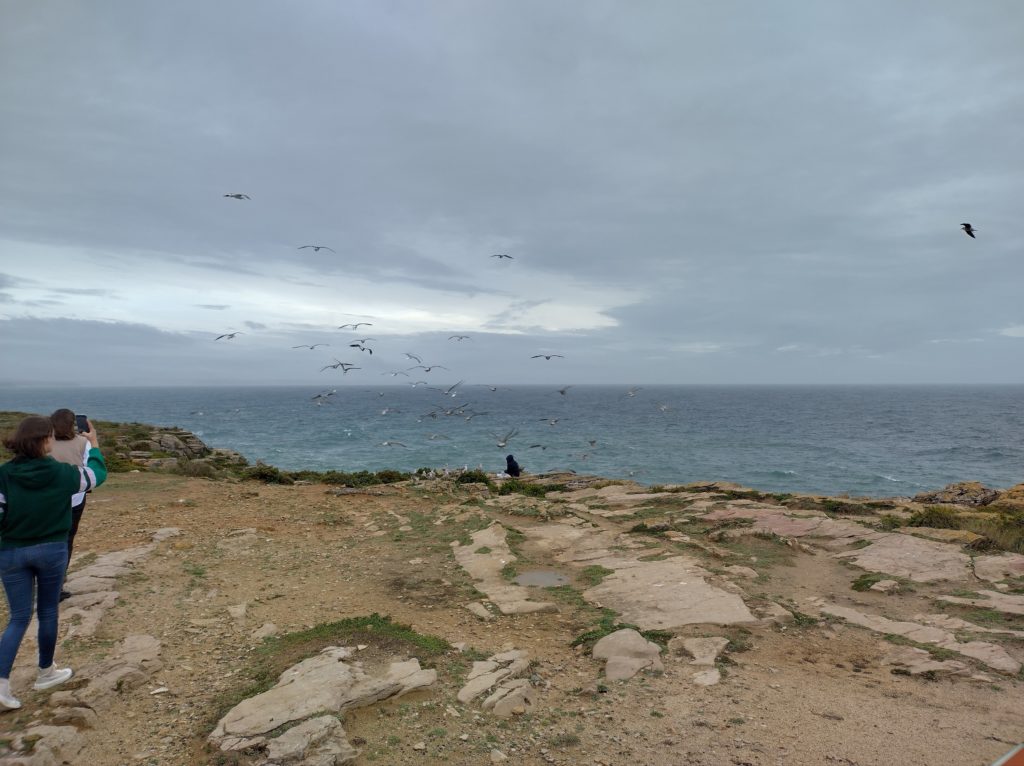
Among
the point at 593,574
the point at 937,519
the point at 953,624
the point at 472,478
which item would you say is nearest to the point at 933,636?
the point at 953,624

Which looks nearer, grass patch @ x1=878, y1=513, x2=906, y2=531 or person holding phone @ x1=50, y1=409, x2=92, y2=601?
person holding phone @ x1=50, y1=409, x2=92, y2=601

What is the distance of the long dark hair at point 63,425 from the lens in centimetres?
634

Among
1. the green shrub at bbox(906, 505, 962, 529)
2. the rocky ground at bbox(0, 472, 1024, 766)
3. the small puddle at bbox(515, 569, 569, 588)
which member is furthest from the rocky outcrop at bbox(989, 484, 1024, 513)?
the small puddle at bbox(515, 569, 569, 588)

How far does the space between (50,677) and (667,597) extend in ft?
23.8

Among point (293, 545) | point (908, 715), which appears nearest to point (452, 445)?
point (293, 545)

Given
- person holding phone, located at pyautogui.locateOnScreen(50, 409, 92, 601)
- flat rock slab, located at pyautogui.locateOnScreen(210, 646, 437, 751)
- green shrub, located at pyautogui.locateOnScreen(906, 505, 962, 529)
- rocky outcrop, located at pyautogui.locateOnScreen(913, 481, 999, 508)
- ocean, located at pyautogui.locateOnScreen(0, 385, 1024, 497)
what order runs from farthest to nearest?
ocean, located at pyautogui.locateOnScreen(0, 385, 1024, 497), rocky outcrop, located at pyautogui.locateOnScreen(913, 481, 999, 508), green shrub, located at pyautogui.locateOnScreen(906, 505, 962, 529), person holding phone, located at pyautogui.locateOnScreen(50, 409, 92, 601), flat rock slab, located at pyautogui.locateOnScreen(210, 646, 437, 751)

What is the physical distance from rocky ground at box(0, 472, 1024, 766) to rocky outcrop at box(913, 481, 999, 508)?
11.4m

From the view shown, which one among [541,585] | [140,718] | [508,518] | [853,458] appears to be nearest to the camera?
[140,718]

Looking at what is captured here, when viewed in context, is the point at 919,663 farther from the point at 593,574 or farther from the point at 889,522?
the point at 889,522

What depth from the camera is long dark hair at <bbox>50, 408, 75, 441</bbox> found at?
634cm

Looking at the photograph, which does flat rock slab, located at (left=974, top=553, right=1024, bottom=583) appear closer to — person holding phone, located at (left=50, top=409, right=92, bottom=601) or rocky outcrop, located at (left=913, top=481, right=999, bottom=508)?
rocky outcrop, located at (left=913, top=481, right=999, bottom=508)

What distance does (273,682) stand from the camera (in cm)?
534

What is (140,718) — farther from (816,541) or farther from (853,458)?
(853,458)

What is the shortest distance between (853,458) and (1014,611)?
4195cm
